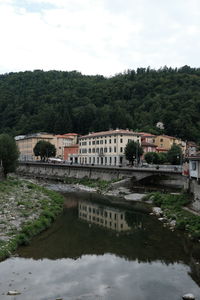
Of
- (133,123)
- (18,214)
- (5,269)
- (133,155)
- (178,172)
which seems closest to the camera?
(5,269)

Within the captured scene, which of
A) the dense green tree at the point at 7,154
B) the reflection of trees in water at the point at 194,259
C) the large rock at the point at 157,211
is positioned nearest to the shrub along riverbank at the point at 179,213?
→ the large rock at the point at 157,211

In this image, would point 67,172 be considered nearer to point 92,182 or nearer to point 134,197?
point 92,182

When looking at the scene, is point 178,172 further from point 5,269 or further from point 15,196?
point 5,269

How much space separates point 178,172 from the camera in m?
55.9

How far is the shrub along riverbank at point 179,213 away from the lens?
1182 inches

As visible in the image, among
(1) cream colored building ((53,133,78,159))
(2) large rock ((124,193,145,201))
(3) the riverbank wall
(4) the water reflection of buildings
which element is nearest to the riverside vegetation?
(2) large rock ((124,193,145,201))

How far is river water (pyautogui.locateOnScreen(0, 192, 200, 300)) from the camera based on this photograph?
58.8 feet

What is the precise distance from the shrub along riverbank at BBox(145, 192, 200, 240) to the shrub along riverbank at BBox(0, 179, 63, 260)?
13.1m

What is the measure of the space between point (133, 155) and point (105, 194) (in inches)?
946

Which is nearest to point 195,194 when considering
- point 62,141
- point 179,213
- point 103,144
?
point 179,213

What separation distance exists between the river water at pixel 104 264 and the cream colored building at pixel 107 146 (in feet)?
173

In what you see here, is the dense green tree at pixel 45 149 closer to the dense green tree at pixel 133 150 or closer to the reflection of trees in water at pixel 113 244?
the dense green tree at pixel 133 150

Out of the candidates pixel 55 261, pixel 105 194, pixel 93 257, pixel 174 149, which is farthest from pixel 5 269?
pixel 174 149

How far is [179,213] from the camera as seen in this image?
35.8 meters
